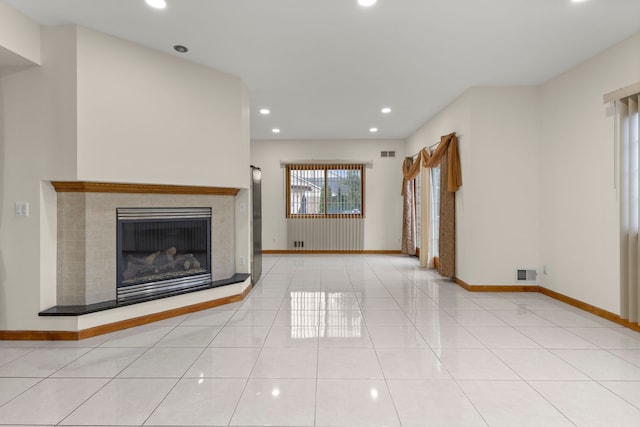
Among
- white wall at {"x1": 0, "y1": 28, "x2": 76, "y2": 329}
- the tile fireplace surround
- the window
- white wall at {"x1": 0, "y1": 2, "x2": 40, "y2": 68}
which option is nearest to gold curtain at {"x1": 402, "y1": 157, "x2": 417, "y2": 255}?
the window

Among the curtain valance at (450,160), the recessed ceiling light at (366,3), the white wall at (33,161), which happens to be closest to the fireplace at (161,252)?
the white wall at (33,161)

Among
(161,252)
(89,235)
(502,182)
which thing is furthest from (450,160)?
(89,235)

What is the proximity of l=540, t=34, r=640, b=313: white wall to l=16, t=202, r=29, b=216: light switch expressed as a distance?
5537mm

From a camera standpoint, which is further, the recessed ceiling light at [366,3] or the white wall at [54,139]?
the white wall at [54,139]

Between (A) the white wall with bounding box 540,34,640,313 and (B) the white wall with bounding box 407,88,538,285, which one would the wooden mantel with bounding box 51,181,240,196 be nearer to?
(B) the white wall with bounding box 407,88,538,285

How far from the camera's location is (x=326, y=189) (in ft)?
28.0

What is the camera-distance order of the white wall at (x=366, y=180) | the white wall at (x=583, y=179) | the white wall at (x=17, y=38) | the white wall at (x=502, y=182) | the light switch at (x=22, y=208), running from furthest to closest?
the white wall at (x=366, y=180) < the white wall at (x=502, y=182) < the white wall at (x=583, y=179) < the light switch at (x=22, y=208) < the white wall at (x=17, y=38)

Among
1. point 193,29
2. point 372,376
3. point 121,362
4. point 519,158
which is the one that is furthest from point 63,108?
point 519,158

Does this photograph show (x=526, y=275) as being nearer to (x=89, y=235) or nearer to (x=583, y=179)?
(x=583, y=179)

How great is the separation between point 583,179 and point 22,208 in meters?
5.64

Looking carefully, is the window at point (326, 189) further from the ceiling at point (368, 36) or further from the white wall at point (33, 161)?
the white wall at point (33, 161)

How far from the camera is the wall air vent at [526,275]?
15.7 ft

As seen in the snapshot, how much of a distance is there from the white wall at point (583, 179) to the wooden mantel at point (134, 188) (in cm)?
404

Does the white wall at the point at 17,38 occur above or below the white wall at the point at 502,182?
above
